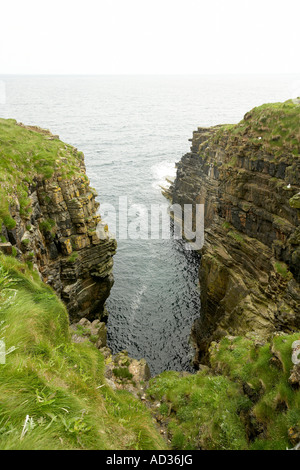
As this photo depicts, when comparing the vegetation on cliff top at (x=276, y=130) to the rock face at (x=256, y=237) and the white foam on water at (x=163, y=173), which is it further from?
the white foam on water at (x=163, y=173)

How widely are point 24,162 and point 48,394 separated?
933 inches

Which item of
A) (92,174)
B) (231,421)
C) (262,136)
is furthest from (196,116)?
(231,421)

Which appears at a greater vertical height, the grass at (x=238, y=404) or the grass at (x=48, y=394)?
the grass at (x=48, y=394)

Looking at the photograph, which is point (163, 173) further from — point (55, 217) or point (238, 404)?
point (238, 404)

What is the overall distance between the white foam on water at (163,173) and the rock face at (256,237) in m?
51.0

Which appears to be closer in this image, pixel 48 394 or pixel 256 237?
pixel 48 394

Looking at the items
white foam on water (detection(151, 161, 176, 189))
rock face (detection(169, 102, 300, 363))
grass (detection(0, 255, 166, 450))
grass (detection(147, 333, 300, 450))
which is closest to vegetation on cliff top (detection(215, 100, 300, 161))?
rock face (detection(169, 102, 300, 363))

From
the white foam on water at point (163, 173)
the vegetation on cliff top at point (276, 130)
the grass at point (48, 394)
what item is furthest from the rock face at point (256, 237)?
the white foam on water at point (163, 173)

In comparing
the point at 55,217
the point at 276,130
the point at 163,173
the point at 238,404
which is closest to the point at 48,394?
the point at 238,404

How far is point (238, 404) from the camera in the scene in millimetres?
13672

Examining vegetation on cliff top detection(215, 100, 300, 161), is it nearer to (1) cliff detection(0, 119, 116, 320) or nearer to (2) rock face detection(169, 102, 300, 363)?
(2) rock face detection(169, 102, 300, 363)

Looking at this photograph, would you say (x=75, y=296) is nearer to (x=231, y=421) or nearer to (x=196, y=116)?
(x=231, y=421)

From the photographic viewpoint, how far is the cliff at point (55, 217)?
22.4m
